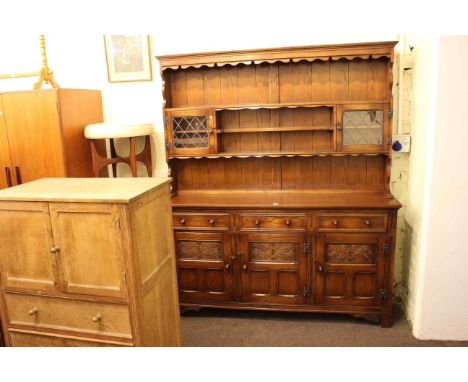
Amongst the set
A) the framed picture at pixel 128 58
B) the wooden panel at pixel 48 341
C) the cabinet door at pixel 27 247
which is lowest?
the wooden panel at pixel 48 341

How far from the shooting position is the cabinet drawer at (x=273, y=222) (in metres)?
2.82

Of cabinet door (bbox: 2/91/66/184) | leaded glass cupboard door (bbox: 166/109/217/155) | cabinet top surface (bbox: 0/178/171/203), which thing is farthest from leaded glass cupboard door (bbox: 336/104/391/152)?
cabinet door (bbox: 2/91/66/184)

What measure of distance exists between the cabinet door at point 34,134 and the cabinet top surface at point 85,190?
1.22m

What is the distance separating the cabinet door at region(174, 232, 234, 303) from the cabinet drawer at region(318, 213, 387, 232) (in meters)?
0.74

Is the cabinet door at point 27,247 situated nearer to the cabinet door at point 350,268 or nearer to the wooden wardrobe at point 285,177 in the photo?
the wooden wardrobe at point 285,177

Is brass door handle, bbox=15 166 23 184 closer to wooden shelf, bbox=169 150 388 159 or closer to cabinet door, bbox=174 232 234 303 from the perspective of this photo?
wooden shelf, bbox=169 150 388 159

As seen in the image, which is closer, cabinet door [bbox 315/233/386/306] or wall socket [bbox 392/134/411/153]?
cabinet door [bbox 315/233/386/306]

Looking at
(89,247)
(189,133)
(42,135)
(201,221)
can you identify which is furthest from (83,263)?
(42,135)

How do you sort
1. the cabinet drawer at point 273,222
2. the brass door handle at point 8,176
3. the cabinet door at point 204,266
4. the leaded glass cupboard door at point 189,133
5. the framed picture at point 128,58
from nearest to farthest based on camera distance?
the cabinet drawer at point 273,222, the cabinet door at point 204,266, the leaded glass cupboard door at point 189,133, the brass door handle at point 8,176, the framed picture at point 128,58

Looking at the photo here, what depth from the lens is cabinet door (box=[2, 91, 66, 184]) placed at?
2.99m

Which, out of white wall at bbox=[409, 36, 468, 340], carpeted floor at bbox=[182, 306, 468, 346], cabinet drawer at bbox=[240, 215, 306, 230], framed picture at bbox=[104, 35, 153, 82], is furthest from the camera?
framed picture at bbox=[104, 35, 153, 82]

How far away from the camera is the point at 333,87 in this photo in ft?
10.00

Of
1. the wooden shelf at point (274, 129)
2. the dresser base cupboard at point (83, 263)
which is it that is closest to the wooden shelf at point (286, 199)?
the wooden shelf at point (274, 129)
